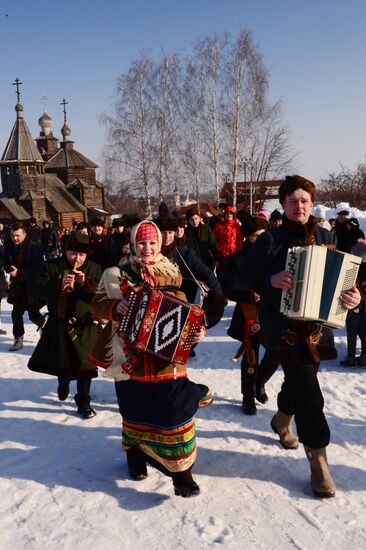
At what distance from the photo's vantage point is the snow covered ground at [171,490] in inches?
116

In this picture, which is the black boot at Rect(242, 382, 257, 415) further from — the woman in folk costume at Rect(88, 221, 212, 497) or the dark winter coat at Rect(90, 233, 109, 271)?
the dark winter coat at Rect(90, 233, 109, 271)

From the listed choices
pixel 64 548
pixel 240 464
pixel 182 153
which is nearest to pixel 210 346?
pixel 240 464

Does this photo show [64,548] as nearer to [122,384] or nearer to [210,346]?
[122,384]

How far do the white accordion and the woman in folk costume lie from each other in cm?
72

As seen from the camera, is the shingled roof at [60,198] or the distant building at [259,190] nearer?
the distant building at [259,190]

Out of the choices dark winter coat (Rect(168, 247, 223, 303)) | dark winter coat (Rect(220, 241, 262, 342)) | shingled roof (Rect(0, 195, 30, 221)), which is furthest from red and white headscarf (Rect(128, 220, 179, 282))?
shingled roof (Rect(0, 195, 30, 221))

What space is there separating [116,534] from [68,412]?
2.23 metres

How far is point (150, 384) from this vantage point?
132 inches

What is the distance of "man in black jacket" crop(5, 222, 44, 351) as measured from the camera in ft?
23.2

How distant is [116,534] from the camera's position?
2996 millimetres

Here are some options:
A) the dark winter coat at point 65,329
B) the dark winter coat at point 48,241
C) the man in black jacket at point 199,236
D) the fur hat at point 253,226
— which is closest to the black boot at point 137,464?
the dark winter coat at point 65,329

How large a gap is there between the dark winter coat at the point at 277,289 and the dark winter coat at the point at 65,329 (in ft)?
6.80

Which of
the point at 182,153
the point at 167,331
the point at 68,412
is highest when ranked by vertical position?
the point at 182,153

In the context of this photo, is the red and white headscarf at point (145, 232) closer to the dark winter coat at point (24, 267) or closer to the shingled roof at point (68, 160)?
the dark winter coat at point (24, 267)
